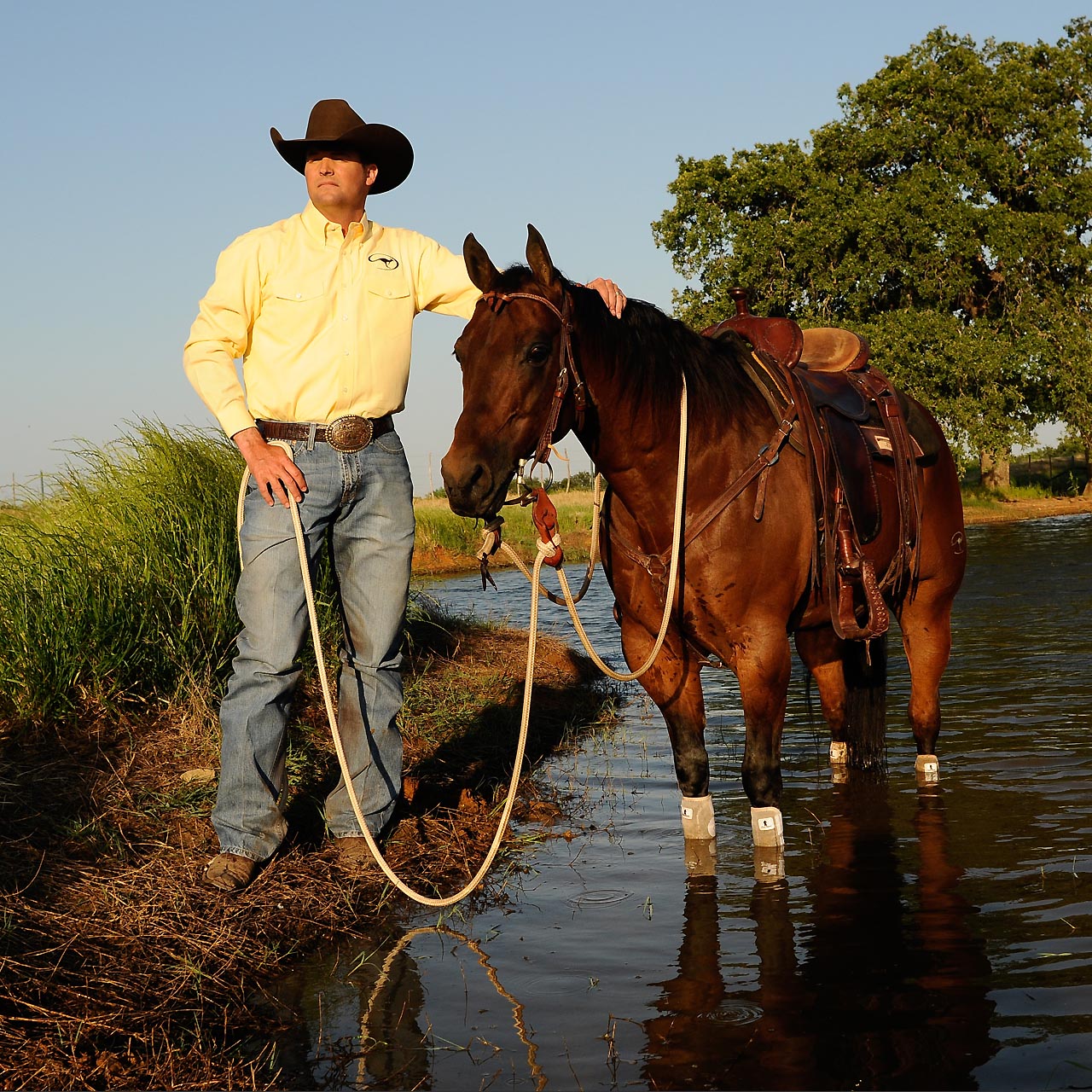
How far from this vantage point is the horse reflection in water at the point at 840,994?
3051 mm

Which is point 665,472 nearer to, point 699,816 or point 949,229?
point 699,816

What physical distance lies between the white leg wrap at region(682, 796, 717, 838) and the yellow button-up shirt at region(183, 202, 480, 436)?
6.87ft

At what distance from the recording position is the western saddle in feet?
15.7

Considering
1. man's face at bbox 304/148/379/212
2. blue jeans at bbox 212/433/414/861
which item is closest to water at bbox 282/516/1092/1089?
blue jeans at bbox 212/433/414/861

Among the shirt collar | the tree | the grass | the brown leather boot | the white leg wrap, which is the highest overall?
the tree

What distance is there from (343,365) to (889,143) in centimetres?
2821

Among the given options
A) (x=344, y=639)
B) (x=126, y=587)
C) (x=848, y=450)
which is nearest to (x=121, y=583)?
(x=126, y=587)

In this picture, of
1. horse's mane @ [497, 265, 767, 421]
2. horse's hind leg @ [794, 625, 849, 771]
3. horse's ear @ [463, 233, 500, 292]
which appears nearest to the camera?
horse's ear @ [463, 233, 500, 292]

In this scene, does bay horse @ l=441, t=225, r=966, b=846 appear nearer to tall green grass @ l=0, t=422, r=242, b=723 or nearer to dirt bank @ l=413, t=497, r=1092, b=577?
tall green grass @ l=0, t=422, r=242, b=723

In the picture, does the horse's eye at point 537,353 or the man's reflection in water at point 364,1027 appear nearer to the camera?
the man's reflection in water at point 364,1027

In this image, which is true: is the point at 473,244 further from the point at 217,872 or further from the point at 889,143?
the point at 889,143

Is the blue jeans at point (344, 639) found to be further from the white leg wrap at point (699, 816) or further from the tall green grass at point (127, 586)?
the white leg wrap at point (699, 816)

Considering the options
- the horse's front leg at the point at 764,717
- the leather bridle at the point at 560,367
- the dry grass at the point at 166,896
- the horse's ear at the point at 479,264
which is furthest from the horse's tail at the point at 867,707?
the horse's ear at the point at 479,264

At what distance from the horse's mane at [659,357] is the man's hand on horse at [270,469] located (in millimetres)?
1047
